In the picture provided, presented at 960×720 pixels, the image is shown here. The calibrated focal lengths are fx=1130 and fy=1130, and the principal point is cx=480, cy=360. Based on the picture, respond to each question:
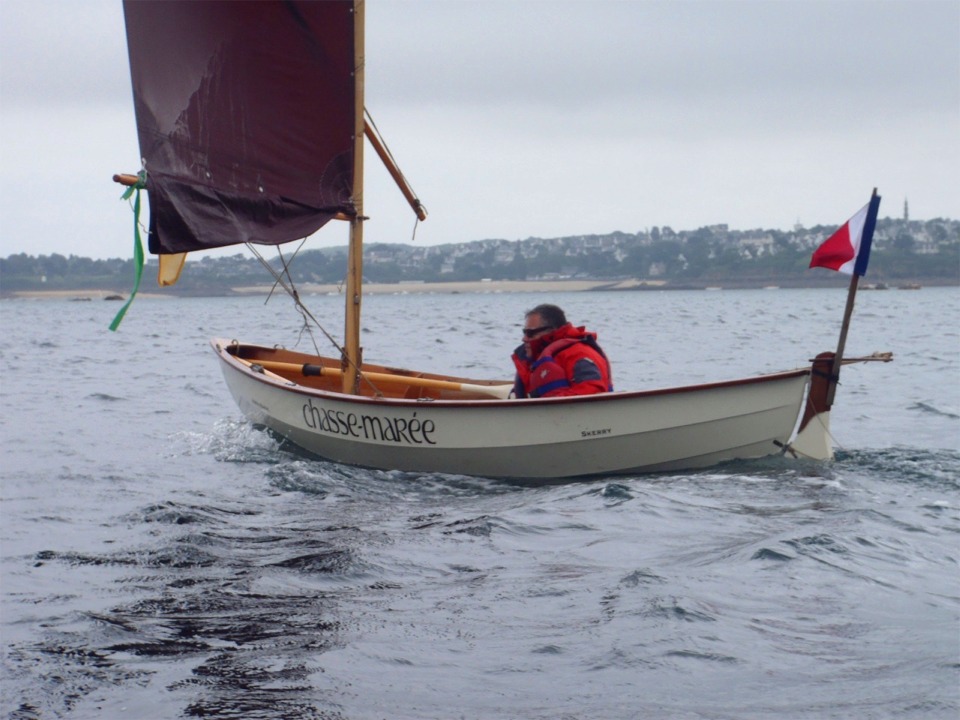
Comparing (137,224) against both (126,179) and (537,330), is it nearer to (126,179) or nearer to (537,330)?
(126,179)

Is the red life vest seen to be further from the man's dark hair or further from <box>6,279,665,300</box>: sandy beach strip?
<box>6,279,665,300</box>: sandy beach strip

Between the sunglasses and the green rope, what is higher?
the green rope

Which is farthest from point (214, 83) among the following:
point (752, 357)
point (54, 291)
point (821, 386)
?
point (54, 291)

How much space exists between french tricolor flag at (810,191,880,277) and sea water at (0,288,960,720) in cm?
157

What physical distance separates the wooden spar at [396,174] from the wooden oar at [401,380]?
1596 millimetres

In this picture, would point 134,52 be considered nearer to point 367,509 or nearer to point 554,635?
point 367,509

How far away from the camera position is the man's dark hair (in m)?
8.57

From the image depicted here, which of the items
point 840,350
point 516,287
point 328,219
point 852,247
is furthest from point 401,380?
point 516,287

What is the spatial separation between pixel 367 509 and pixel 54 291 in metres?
127

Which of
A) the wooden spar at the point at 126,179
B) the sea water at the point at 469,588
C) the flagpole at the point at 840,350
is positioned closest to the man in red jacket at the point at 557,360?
the sea water at the point at 469,588

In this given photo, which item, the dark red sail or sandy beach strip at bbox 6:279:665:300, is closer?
the dark red sail

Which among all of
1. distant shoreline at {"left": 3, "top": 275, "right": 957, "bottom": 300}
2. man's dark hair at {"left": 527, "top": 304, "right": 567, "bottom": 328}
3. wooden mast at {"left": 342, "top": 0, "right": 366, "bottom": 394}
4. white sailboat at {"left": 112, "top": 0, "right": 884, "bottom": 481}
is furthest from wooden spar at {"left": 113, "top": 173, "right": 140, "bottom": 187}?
distant shoreline at {"left": 3, "top": 275, "right": 957, "bottom": 300}

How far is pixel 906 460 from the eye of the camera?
9.20m

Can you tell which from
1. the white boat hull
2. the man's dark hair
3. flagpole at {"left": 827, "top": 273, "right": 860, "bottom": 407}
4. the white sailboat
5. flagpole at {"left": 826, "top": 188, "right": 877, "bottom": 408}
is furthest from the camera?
the man's dark hair
